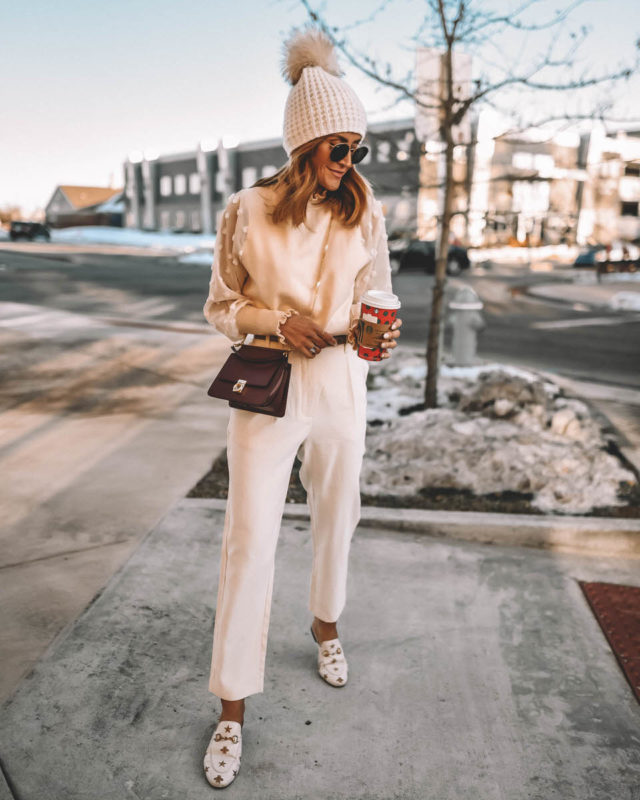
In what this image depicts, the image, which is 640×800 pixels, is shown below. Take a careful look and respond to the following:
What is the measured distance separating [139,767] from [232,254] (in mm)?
1551

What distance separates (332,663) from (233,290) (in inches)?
52.8

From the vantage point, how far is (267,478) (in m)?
2.08

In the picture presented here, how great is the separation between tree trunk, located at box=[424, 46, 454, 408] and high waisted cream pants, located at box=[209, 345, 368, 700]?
10.5ft

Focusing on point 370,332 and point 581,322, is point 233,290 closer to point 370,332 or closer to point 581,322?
point 370,332

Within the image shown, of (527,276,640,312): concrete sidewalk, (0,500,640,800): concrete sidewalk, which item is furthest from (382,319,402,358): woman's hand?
(527,276,640,312): concrete sidewalk

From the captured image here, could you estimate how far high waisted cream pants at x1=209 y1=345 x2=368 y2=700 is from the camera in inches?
81.4

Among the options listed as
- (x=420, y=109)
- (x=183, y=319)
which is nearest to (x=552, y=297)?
(x=183, y=319)

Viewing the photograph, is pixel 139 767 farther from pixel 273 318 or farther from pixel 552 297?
pixel 552 297

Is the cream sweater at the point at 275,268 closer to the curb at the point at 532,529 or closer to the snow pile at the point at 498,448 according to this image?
the curb at the point at 532,529

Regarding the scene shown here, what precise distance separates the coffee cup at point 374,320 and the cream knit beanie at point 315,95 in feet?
1.72

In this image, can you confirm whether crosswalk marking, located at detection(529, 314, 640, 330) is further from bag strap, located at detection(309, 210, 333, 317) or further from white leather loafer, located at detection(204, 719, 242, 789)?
white leather loafer, located at detection(204, 719, 242, 789)

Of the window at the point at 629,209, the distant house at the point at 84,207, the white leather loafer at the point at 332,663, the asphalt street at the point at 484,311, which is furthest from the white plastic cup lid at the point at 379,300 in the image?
the distant house at the point at 84,207

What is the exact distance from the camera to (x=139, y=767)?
1.97 meters

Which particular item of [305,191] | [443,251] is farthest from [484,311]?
[305,191]
